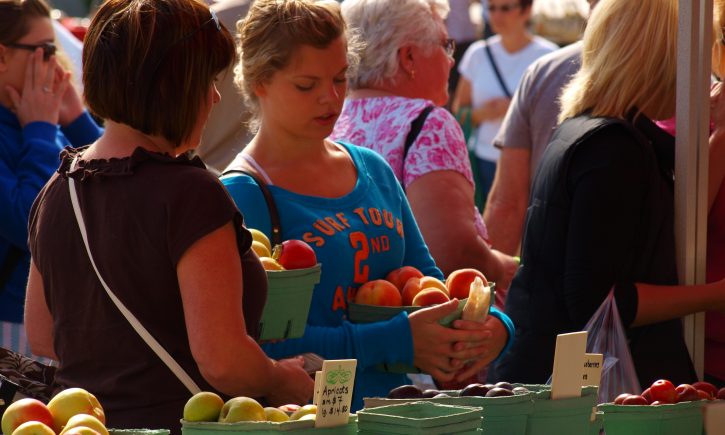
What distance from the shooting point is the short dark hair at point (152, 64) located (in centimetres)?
206

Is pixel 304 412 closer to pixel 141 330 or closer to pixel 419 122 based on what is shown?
A: pixel 141 330

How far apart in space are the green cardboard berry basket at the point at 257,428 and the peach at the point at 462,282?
1086 mm

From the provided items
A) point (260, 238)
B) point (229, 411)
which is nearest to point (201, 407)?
point (229, 411)

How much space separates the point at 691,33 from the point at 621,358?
85 centimetres

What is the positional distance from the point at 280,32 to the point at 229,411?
1.26 metres

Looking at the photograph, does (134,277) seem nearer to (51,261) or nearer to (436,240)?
(51,261)

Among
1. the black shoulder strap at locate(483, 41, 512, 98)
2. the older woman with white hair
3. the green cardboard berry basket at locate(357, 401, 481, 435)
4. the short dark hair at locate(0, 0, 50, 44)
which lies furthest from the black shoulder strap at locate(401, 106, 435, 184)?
the black shoulder strap at locate(483, 41, 512, 98)

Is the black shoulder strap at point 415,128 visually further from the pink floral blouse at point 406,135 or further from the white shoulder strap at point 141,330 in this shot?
the white shoulder strap at point 141,330

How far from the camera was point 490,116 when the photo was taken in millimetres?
7281

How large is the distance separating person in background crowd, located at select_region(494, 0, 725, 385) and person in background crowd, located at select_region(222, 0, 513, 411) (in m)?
0.35

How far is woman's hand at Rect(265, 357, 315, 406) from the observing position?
213cm

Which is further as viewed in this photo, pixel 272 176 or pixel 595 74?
pixel 595 74

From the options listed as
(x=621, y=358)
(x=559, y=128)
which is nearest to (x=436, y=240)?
(x=559, y=128)

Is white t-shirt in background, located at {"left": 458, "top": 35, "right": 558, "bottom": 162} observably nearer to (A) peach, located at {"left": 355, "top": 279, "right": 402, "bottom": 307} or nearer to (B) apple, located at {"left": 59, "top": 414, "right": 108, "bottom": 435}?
(A) peach, located at {"left": 355, "top": 279, "right": 402, "bottom": 307}
